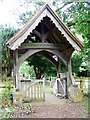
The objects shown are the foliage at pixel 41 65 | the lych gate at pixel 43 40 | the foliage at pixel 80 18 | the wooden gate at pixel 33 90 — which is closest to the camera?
the lych gate at pixel 43 40

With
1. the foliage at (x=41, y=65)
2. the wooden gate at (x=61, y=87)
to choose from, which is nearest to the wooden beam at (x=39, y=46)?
the wooden gate at (x=61, y=87)

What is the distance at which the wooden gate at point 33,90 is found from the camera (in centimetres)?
797

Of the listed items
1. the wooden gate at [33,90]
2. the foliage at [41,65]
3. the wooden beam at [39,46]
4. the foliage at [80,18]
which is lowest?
the wooden gate at [33,90]

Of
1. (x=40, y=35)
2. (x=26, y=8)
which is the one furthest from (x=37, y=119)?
(x=26, y=8)

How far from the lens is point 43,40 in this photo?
838cm

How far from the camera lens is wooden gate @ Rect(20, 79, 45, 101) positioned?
797 cm

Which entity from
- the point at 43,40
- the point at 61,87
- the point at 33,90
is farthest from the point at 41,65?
the point at 33,90

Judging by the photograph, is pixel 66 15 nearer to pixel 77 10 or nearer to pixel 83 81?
pixel 77 10

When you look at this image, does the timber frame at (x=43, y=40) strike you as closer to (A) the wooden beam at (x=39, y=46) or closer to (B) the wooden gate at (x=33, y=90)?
(A) the wooden beam at (x=39, y=46)

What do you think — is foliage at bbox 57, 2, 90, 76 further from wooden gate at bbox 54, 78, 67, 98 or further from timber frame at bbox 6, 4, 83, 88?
wooden gate at bbox 54, 78, 67, 98

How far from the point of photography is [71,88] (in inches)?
323

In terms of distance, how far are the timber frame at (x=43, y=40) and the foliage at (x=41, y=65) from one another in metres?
3.46

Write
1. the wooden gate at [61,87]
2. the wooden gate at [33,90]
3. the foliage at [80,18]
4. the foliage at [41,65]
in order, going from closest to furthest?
1. the wooden gate at [33,90]
2. the foliage at [80,18]
3. the wooden gate at [61,87]
4. the foliage at [41,65]

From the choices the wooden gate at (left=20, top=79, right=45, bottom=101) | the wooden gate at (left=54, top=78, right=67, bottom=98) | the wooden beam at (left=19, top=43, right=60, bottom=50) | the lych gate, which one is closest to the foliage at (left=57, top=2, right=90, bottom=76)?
the lych gate
